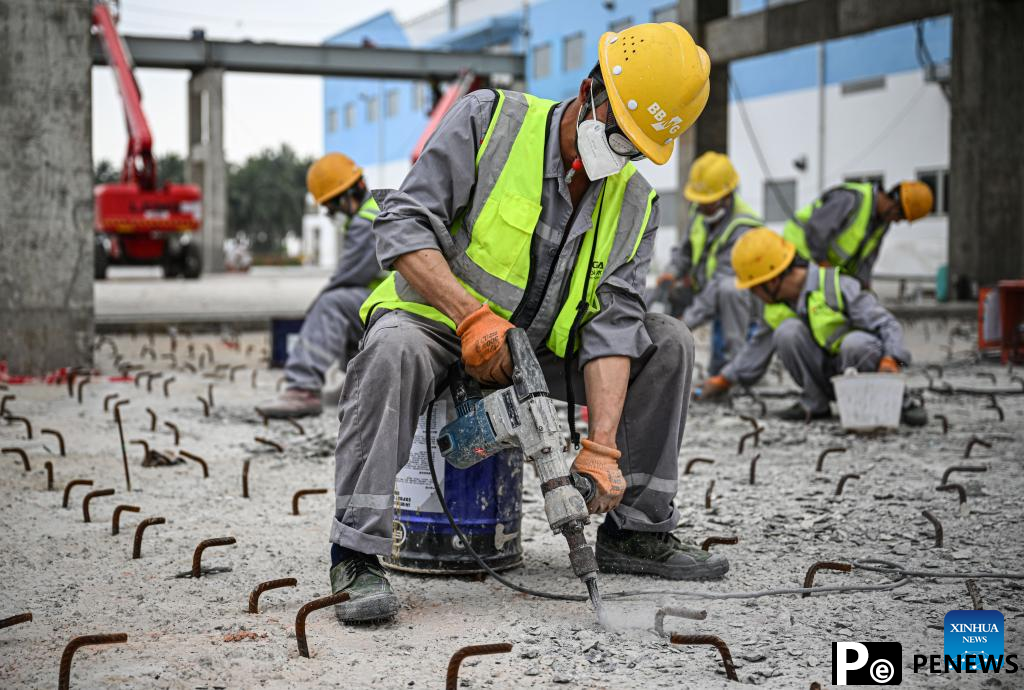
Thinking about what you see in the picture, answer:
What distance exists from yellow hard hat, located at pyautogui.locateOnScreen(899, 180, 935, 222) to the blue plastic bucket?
4.87m

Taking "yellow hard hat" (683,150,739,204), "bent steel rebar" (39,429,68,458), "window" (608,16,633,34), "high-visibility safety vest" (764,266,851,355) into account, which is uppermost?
"window" (608,16,633,34)

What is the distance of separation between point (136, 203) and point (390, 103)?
25638 millimetres

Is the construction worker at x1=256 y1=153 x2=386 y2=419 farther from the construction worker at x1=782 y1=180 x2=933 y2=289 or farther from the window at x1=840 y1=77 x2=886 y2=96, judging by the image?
the window at x1=840 y1=77 x2=886 y2=96

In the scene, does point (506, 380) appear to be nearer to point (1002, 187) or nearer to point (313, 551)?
point (313, 551)

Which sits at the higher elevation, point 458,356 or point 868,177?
point 868,177

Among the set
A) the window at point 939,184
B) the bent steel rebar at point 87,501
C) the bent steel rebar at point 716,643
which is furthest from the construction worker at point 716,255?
the window at point 939,184

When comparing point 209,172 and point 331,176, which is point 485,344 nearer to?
point 331,176

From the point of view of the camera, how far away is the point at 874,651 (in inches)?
101

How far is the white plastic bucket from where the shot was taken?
5.43 meters

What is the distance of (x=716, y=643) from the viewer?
248 centimetres

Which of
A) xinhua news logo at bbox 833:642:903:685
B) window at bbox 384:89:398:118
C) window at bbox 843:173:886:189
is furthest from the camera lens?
window at bbox 384:89:398:118

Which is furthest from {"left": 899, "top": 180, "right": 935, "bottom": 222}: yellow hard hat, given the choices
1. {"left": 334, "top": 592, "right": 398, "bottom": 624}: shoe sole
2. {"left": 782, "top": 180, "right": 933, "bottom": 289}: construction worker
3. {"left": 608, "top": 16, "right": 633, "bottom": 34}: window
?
{"left": 608, "top": 16, "right": 633, "bottom": 34}: window

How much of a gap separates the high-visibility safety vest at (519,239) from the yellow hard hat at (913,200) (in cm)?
453

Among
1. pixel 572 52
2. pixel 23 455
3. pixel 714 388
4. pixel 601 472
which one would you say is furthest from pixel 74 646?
pixel 572 52
